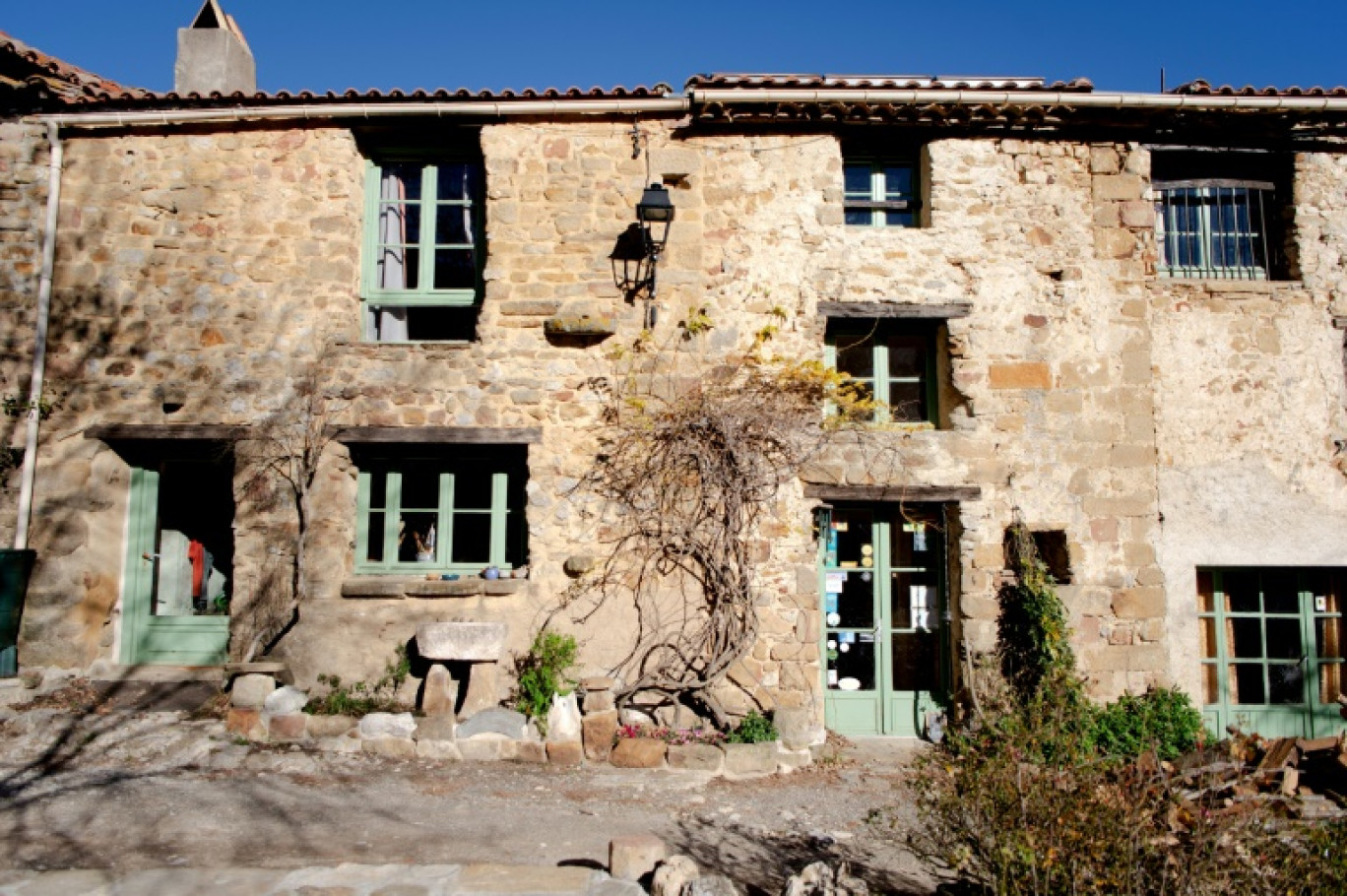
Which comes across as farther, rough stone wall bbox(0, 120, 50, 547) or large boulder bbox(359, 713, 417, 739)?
rough stone wall bbox(0, 120, 50, 547)

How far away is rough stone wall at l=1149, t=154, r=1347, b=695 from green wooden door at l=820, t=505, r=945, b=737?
6.41 ft

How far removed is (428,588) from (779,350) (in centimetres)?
342

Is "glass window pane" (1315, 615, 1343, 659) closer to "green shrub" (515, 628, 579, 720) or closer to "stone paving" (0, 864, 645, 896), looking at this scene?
"green shrub" (515, 628, 579, 720)

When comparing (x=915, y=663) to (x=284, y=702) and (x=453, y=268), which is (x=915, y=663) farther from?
(x=453, y=268)

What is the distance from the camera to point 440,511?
704 centimetres

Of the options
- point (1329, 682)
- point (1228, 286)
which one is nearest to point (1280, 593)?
point (1329, 682)

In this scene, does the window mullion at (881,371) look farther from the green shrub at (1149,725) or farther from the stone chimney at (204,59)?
the stone chimney at (204,59)

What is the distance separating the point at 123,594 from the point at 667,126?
605cm

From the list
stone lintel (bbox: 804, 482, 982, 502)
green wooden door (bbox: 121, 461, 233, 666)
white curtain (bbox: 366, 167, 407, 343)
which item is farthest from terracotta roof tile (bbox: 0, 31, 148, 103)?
stone lintel (bbox: 804, 482, 982, 502)

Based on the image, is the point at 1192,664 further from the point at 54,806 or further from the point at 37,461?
the point at 37,461

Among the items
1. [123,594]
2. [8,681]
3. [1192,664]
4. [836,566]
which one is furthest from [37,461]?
[1192,664]

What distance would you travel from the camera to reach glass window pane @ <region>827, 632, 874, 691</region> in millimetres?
6984

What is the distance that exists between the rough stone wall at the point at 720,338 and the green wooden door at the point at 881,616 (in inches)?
13.1

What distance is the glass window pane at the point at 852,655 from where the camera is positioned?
6.98 m
